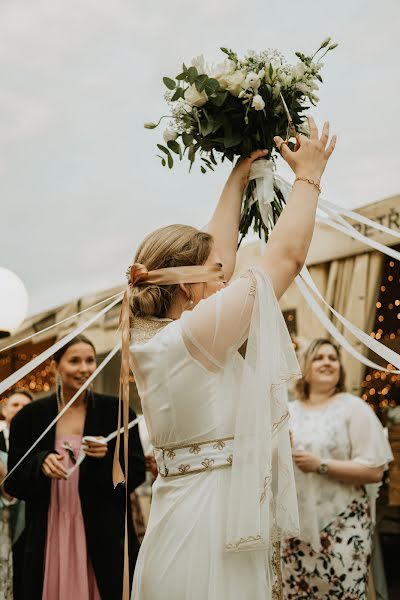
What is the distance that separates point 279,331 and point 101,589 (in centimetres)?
212

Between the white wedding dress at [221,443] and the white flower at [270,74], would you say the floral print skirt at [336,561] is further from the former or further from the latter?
the white flower at [270,74]

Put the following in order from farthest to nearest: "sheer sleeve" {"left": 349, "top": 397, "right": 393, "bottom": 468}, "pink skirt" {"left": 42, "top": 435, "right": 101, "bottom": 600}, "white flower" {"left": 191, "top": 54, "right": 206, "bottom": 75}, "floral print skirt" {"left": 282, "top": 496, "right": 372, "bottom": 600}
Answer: "sheer sleeve" {"left": 349, "top": 397, "right": 393, "bottom": 468} < "floral print skirt" {"left": 282, "top": 496, "right": 372, "bottom": 600} < "pink skirt" {"left": 42, "top": 435, "right": 101, "bottom": 600} < "white flower" {"left": 191, "top": 54, "right": 206, "bottom": 75}

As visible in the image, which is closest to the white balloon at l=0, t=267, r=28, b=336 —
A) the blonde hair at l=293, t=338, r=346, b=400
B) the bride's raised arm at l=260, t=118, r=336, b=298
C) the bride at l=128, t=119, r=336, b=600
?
the blonde hair at l=293, t=338, r=346, b=400

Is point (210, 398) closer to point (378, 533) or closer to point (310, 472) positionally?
point (310, 472)

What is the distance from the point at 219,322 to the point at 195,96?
880mm

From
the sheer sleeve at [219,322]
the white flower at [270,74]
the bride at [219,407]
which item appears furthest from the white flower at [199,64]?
the sheer sleeve at [219,322]

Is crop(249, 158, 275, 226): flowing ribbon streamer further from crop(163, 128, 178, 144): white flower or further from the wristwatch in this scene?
the wristwatch

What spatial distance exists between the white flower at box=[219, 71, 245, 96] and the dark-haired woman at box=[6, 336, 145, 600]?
1.99 meters

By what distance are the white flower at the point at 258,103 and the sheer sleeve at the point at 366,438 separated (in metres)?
2.73

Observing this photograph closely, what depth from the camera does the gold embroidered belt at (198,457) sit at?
2299mm

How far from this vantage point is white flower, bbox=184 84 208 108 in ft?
8.74

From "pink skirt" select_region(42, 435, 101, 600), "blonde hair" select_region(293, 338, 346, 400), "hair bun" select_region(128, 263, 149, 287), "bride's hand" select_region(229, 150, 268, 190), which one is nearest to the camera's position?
"hair bun" select_region(128, 263, 149, 287)

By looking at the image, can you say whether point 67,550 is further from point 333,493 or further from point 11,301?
point 11,301

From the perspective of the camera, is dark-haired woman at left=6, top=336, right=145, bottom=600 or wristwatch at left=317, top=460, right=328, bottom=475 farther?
wristwatch at left=317, top=460, right=328, bottom=475
